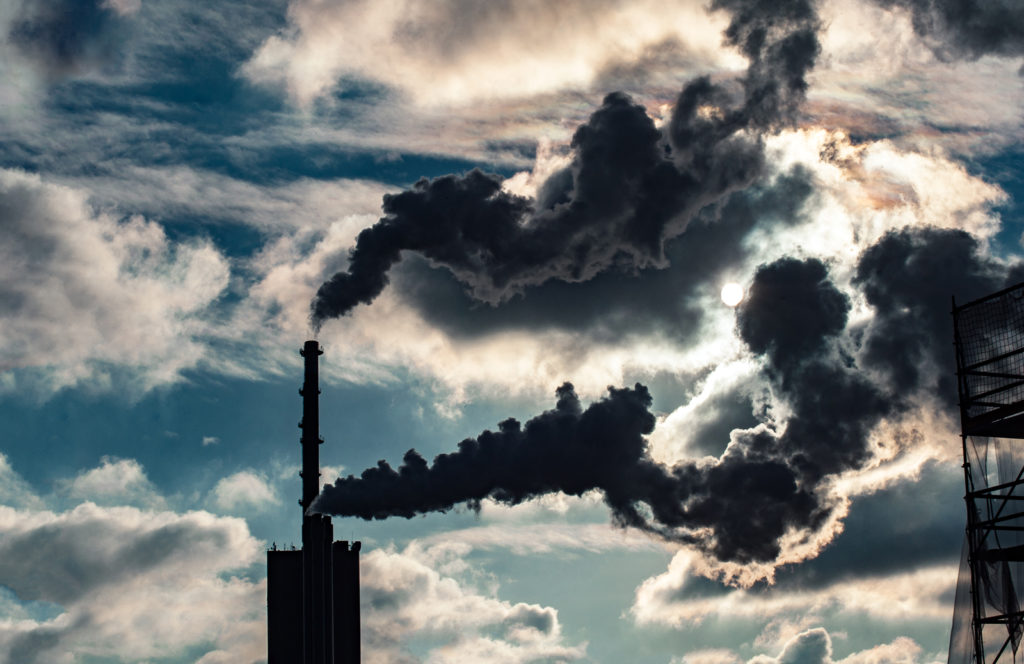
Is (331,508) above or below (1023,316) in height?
above

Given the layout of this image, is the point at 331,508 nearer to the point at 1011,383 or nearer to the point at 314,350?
the point at 314,350

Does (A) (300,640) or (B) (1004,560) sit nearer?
(B) (1004,560)

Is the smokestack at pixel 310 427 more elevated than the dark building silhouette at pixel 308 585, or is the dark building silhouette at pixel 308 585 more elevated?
the smokestack at pixel 310 427

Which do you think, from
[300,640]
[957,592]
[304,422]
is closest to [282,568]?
[300,640]

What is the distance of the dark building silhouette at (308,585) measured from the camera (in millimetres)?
72438

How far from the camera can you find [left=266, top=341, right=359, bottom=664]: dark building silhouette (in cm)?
7244

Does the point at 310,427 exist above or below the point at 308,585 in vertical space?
above

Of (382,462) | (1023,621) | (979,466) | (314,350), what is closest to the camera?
(1023,621)

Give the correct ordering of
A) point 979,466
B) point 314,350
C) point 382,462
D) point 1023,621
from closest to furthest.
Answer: point 1023,621 < point 979,466 < point 382,462 < point 314,350

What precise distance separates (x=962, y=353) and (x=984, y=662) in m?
8.07

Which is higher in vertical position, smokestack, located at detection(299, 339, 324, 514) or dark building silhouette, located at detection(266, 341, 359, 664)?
smokestack, located at detection(299, 339, 324, 514)

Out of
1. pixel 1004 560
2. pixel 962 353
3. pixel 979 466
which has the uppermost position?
pixel 962 353

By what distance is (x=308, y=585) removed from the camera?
7306 cm

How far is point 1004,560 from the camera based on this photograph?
31547 millimetres
